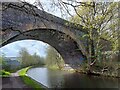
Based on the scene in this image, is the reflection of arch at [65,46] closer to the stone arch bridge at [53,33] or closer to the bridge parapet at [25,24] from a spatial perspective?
the stone arch bridge at [53,33]

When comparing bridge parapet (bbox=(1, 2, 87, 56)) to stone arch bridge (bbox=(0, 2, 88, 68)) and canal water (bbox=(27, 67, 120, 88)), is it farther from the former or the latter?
canal water (bbox=(27, 67, 120, 88))

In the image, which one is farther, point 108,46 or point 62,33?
point 62,33

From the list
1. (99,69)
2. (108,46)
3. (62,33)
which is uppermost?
(62,33)

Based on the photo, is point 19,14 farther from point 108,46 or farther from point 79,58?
point 79,58

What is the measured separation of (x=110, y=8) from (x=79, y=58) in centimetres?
968

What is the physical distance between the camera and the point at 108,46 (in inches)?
756

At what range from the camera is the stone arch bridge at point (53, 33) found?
52.0ft

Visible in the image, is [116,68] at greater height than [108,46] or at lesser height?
lesser

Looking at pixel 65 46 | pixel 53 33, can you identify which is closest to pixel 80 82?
pixel 53 33

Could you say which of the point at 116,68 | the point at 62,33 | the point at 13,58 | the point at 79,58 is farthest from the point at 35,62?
the point at 116,68

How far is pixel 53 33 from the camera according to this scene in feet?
67.1

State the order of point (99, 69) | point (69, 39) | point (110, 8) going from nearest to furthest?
point (110, 8), point (99, 69), point (69, 39)

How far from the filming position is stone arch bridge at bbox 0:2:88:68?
15.9m

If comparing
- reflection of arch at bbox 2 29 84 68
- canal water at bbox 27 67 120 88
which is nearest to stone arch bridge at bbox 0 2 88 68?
reflection of arch at bbox 2 29 84 68
